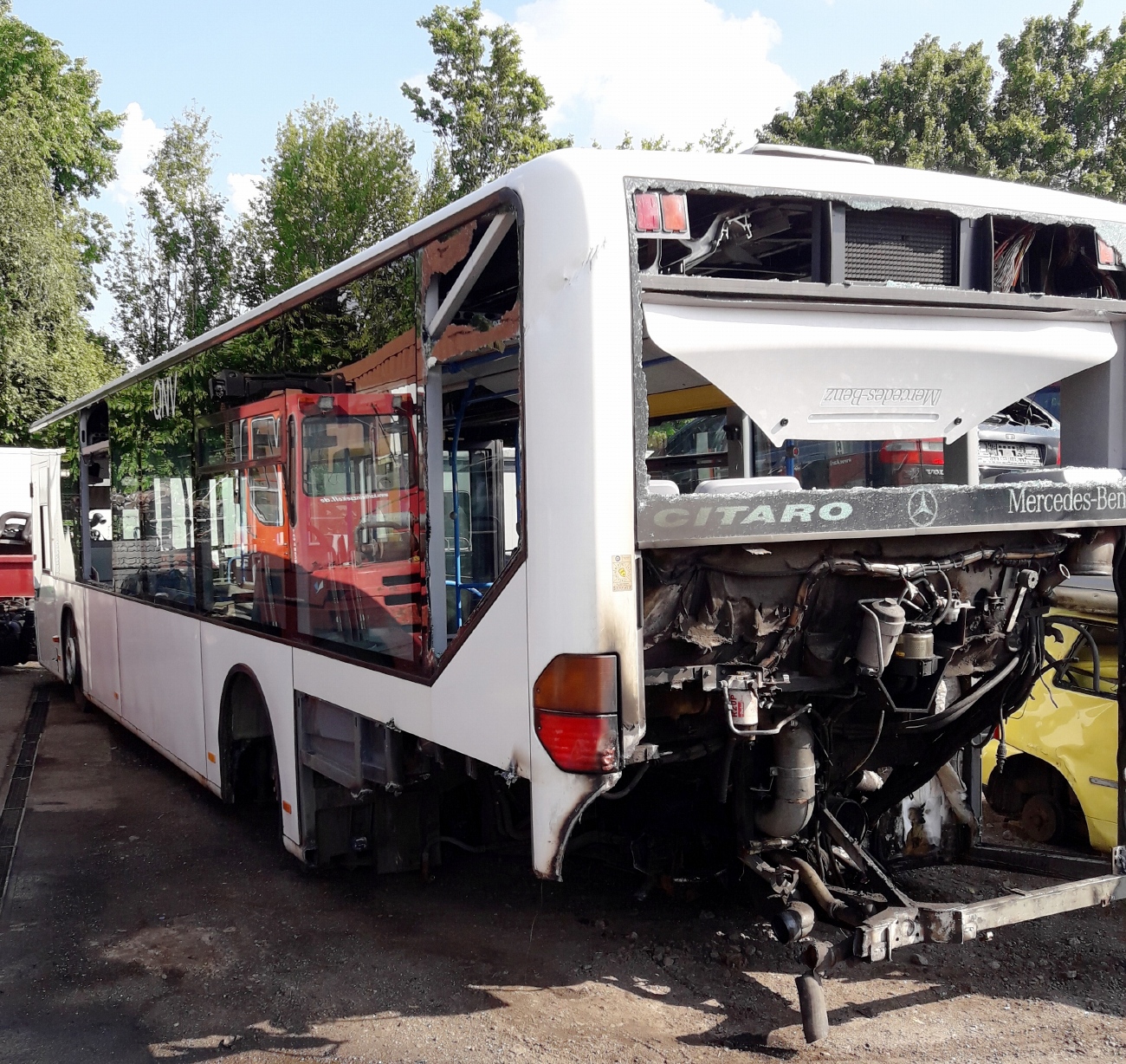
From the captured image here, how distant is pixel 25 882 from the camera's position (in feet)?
20.0

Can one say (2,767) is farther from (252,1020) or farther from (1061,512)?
(1061,512)

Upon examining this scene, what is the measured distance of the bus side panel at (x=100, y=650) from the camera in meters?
9.27

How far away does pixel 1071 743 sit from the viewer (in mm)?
5824

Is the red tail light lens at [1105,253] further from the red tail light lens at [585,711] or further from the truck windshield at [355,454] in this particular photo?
the truck windshield at [355,454]

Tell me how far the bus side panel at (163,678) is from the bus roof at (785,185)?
3.76 metres

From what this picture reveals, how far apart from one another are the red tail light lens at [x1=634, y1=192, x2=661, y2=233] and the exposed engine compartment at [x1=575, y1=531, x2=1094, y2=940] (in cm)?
108

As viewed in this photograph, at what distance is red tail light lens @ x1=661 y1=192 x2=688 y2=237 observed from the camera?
3.44 m

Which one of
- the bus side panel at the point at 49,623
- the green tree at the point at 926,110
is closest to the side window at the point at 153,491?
the bus side panel at the point at 49,623

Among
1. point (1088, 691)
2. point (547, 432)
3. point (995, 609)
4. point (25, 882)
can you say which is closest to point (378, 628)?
point (547, 432)

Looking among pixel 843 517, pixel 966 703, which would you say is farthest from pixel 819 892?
pixel 843 517

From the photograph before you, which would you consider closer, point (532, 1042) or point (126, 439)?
point (532, 1042)

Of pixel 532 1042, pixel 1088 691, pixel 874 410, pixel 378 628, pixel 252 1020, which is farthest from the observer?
pixel 1088 691

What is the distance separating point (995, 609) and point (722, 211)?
190cm

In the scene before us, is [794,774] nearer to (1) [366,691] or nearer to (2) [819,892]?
(2) [819,892]
